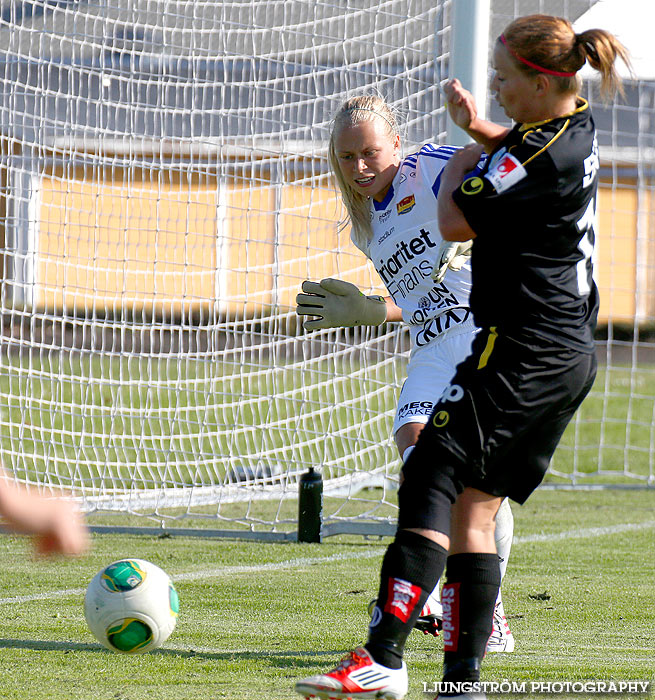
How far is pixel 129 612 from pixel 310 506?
2.69 metres

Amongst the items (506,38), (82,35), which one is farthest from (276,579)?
(82,35)

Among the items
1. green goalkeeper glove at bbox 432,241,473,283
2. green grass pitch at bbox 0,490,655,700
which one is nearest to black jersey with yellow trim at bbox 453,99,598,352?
green goalkeeper glove at bbox 432,241,473,283

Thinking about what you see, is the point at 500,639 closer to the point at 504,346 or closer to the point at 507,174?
the point at 504,346

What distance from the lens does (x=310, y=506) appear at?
617 centimetres

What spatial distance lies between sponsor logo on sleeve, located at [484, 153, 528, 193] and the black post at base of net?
3461 mm

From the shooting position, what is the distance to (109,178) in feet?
24.3

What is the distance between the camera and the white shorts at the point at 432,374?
3.94m

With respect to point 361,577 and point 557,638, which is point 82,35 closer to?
point 361,577

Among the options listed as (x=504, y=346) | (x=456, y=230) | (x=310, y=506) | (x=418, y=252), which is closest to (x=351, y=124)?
(x=418, y=252)

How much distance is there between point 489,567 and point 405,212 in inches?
60.9

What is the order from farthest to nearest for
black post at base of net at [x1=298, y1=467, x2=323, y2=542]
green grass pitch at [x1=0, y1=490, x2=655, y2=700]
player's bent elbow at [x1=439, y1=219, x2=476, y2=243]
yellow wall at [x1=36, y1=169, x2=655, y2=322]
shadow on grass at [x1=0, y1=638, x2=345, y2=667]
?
yellow wall at [x1=36, y1=169, x2=655, y2=322]
black post at base of net at [x1=298, y1=467, x2=323, y2=542]
shadow on grass at [x1=0, y1=638, x2=345, y2=667]
green grass pitch at [x1=0, y1=490, x2=655, y2=700]
player's bent elbow at [x1=439, y1=219, x2=476, y2=243]

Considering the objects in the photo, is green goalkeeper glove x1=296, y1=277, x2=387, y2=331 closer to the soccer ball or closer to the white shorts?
the white shorts

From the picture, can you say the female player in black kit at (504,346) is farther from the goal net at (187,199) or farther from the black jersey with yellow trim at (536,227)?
the goal net at (187,199)

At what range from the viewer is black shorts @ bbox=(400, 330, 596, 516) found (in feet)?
9.46
